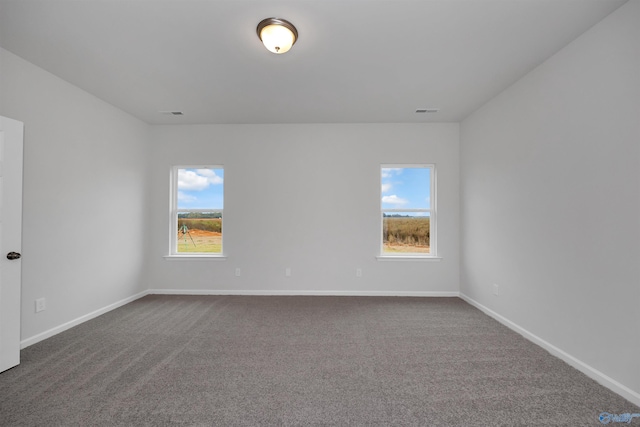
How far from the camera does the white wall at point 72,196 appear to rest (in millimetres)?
2617

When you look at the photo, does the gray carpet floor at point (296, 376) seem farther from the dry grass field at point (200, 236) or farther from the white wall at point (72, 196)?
the dry grass field at point (200, 236)

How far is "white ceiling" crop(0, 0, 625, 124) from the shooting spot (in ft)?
6.36

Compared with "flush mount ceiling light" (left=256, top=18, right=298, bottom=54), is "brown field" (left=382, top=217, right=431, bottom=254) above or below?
below

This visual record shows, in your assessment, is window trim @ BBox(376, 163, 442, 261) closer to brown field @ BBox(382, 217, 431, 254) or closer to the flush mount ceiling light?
brown field @ BBox(382, 217, 431, 254)

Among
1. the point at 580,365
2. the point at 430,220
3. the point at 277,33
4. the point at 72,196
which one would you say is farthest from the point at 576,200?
the point at 72,196

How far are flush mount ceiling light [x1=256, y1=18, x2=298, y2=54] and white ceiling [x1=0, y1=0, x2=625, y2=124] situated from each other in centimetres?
5

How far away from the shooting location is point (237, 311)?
3.58 m

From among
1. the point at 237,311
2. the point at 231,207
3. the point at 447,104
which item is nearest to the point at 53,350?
the point at 237,311

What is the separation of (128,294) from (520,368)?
474cm

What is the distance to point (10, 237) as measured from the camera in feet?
7.36

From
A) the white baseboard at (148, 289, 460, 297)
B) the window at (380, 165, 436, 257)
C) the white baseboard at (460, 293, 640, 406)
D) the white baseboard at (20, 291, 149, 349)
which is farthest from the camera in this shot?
the window at (380, 165, 436, 257)

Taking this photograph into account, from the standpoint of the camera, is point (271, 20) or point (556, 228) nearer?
point (271, 20)

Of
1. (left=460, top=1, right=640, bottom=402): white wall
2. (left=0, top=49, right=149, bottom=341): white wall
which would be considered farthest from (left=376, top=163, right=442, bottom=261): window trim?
(left=0, top=49, right=149, bottom=341): white wall

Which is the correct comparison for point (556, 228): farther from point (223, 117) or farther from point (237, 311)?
point (223, 117)
